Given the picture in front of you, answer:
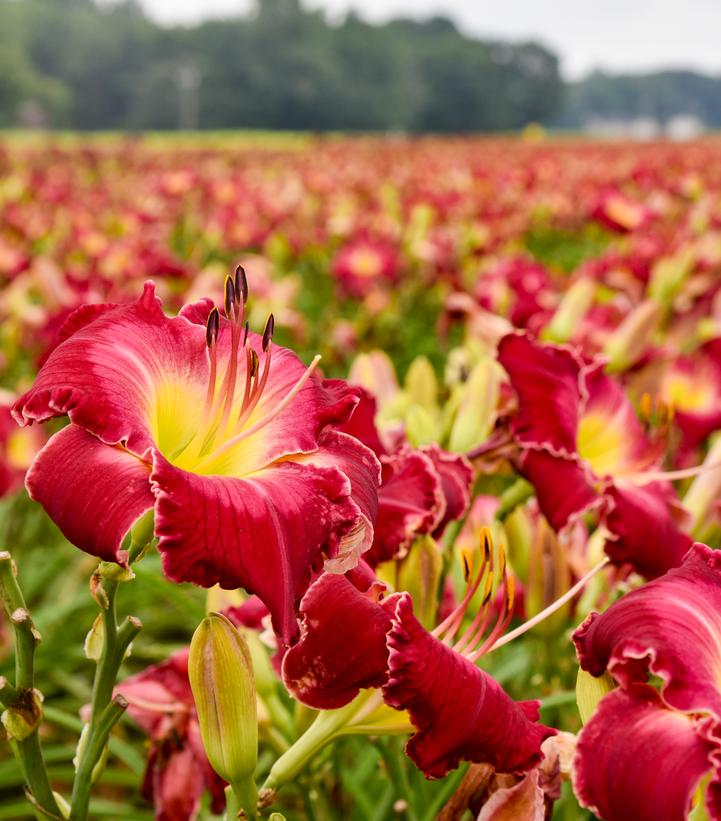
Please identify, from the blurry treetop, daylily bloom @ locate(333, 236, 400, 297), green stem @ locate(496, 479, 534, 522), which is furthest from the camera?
the blurry treetop

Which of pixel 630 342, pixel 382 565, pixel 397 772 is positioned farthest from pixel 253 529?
pixel 630 342

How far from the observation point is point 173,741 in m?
1.07

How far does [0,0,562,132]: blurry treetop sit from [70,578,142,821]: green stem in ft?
150

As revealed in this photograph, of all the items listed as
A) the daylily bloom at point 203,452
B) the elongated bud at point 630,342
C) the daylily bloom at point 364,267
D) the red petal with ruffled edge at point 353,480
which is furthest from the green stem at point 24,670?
the daylily bloom at point 364,267

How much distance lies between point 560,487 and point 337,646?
0.44 metres

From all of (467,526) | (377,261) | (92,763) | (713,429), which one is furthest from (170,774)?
(377,261)

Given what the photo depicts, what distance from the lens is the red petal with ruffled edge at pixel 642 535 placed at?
3.58 ft

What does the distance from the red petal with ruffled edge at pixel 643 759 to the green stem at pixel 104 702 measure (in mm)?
361

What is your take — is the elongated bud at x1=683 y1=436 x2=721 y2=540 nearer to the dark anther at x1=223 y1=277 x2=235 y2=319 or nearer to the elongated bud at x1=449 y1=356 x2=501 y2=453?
the elongated bud at x1=449 y1=356 x2=501 y2=453

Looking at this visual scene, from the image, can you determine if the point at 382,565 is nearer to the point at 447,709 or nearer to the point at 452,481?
the point at 452,481

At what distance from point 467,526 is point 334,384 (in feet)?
1.84

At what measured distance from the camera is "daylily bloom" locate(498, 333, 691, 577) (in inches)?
43.1

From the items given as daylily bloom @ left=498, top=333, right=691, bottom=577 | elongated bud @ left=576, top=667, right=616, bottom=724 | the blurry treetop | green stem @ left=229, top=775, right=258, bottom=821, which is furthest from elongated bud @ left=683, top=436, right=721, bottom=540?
the blurry treetop

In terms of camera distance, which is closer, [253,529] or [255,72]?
[253,529]
